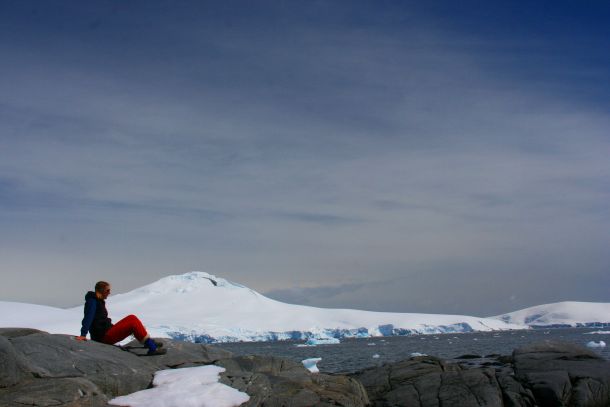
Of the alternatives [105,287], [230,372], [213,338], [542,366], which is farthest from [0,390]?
[213,338]

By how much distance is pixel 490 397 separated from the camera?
13711mm

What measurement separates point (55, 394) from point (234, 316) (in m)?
113

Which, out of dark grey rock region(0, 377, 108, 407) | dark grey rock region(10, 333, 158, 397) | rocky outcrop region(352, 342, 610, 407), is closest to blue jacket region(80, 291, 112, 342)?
dark grey rock region(10, 333, 158, 397)

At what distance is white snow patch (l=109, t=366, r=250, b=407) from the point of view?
11109 mm

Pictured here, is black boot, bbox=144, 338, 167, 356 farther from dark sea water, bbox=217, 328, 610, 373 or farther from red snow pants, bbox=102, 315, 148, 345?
dark sea water, bbox=217, 328, 610, 373

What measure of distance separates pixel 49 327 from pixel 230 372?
201ft

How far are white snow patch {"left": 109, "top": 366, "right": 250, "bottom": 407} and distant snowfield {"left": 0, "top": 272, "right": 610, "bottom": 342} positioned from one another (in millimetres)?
79825

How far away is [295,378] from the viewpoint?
13.7m

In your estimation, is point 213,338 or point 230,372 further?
point 213,338

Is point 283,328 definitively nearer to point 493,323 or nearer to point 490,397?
point 493,323

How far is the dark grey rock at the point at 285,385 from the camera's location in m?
12.2

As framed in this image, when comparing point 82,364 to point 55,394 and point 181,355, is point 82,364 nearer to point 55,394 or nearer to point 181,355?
point 55,394

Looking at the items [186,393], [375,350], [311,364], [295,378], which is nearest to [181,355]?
[295,378]

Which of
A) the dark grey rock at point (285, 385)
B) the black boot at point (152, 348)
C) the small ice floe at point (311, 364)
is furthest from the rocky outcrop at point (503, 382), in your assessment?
the small ice floe at point (311, 364)
